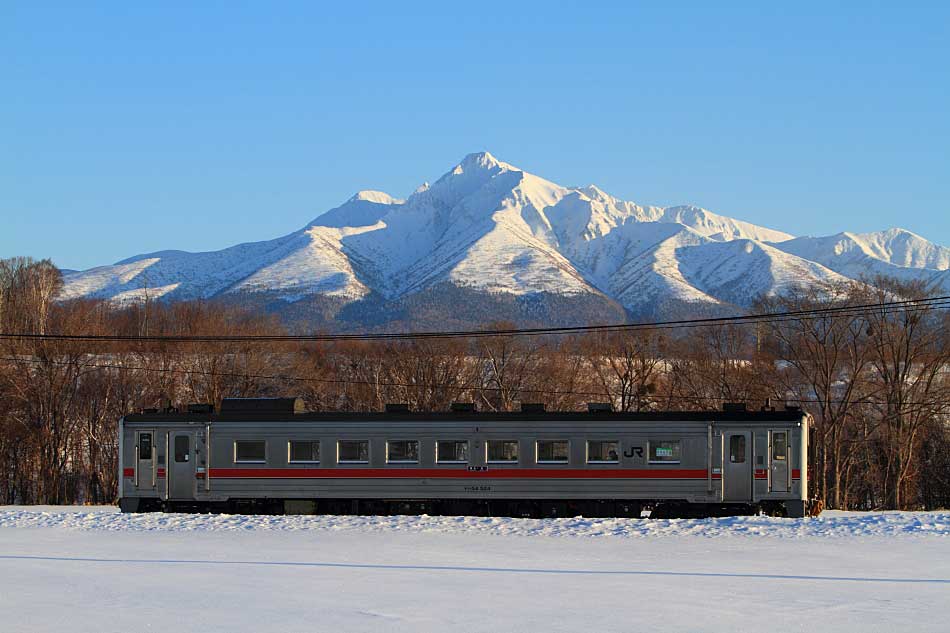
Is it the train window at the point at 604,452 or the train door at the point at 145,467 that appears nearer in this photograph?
the train window at the point at 604,452

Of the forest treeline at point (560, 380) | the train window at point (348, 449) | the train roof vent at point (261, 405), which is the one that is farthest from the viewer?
the forest treeline at point (560, 380)

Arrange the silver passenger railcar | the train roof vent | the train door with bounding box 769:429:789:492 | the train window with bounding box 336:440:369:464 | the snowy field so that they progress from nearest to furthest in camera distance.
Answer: the snowy field
the train door with bounding box 769:429:789:492
the silver passenger railcar
the train window with bounding box 336:440:369:464
the train roof vent

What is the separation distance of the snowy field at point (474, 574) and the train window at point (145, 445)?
4649 mm

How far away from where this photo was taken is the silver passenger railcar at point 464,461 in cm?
3150

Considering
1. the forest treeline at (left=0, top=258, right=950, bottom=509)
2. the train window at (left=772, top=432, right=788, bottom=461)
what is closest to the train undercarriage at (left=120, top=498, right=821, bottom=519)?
the train window at (left=772, top=432, right=788, bottom=461)

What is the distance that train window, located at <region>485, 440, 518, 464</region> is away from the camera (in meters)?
32.1

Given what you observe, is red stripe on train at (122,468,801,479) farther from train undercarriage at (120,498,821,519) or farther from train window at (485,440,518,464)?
train undercarriage at (120,498,821,519)

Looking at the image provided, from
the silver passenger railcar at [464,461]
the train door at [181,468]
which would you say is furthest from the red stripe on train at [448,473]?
the train door at [181,468]

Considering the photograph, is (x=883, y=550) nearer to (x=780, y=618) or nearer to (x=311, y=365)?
(x=780, y=618)

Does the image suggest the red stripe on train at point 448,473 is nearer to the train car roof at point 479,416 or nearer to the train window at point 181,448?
the train window at point 181,448

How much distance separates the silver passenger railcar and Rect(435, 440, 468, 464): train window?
3 centimetres

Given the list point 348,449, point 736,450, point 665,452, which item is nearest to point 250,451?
point 348,449

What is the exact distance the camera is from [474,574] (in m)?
18.4

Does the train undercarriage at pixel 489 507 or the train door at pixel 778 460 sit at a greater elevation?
the train door at pixel 778 460
